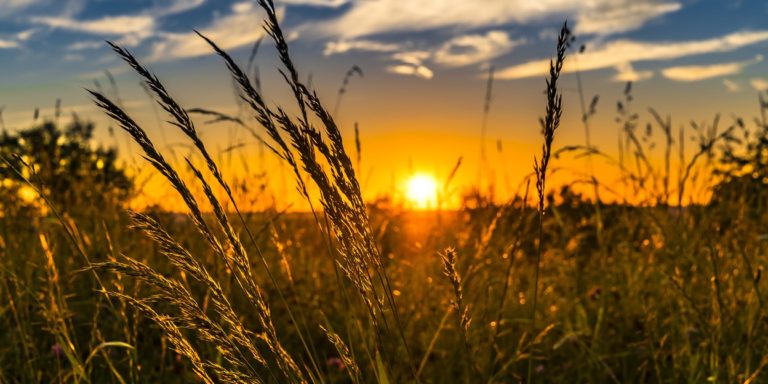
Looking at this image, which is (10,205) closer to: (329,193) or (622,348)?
(622,348)

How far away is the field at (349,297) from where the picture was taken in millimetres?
1315

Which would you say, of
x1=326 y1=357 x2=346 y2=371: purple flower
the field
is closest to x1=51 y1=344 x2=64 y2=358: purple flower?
the field

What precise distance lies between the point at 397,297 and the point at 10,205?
12.9ft

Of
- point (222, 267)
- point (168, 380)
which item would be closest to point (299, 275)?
point (222, 267)

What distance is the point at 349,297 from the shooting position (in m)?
2.82

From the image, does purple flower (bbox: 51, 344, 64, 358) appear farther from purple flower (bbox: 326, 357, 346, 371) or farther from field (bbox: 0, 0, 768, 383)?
purple flower (bbox: 326, 357, 346, 371)

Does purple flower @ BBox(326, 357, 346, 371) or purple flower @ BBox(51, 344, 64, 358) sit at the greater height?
purple flower @ BBox(51, 344, 64, 358)

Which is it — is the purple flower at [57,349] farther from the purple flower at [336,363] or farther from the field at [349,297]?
the purple flower at [336,363]

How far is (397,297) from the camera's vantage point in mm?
4113

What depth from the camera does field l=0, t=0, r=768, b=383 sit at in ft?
4.32

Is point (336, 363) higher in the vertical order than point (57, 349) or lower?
lower

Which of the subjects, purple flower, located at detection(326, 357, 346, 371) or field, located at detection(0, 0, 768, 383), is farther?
purple flower, located at detection(326, 357, 346, 371)

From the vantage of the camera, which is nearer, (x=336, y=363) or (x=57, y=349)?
(x=57, y=349)

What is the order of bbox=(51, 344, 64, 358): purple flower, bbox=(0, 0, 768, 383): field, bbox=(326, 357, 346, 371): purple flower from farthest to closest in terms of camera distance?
bbox=(326, 357, 346, 371): purple flower → bbox=(51, 344, 64, 358): purple flower → bbox=(0, 0, 768, 383): field
